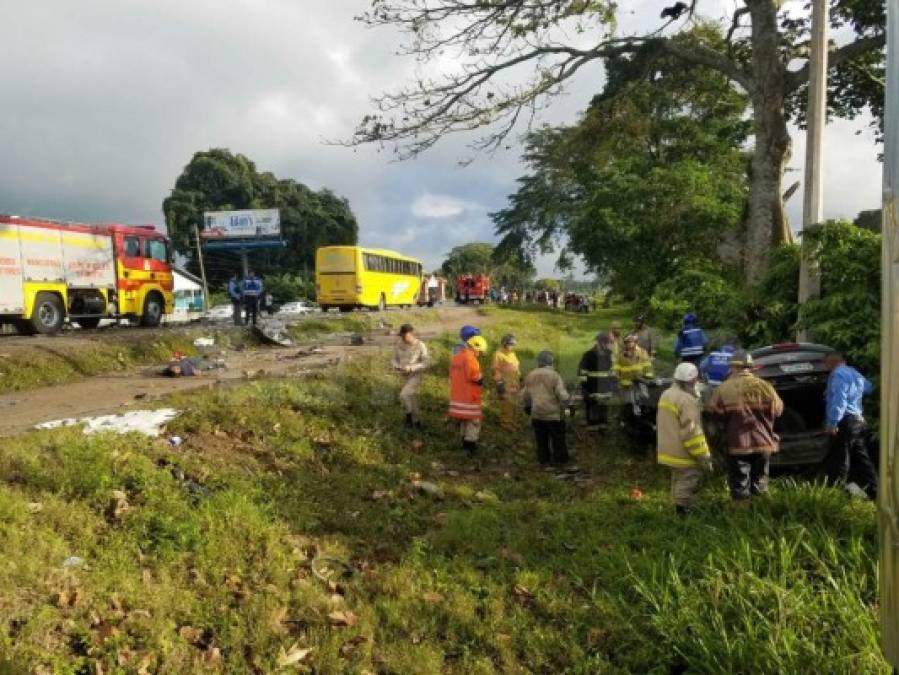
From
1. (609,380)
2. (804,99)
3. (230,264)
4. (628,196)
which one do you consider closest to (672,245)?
(628,196)

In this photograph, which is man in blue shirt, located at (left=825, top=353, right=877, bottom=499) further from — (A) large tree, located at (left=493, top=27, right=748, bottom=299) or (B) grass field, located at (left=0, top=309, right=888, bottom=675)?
(A) large tree, located at (left=493, top=27, right=748, bottom=299)

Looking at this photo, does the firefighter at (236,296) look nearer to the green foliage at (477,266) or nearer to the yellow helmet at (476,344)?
the yellow helmet at (476,344)

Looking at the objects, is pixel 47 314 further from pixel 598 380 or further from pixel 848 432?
pixel 848 432

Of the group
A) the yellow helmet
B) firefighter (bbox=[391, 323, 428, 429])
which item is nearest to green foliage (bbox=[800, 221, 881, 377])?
the yellow helmet

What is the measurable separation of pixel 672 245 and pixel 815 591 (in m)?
16.4

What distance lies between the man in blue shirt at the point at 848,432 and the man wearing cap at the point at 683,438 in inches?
56.5

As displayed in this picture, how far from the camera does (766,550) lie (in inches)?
211

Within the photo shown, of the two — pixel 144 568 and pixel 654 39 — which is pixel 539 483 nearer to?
pixel 144 568

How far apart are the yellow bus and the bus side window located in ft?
38.1

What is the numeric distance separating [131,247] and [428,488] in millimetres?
13876

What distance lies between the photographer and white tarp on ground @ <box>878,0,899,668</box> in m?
1.67

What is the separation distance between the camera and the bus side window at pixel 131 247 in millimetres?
18141

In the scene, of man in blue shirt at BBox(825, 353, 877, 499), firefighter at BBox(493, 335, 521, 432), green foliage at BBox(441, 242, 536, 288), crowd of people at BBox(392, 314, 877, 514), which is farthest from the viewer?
green foliage at BBox(441, 242, 536, 288)

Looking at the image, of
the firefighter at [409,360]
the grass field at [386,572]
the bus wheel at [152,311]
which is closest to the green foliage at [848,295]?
the grass field at [386,572]
